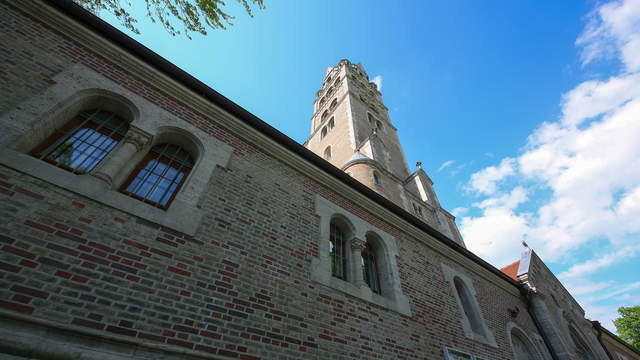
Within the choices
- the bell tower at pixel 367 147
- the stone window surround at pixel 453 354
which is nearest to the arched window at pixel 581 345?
the bell tower at pixel 367 147

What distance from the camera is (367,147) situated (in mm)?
18250

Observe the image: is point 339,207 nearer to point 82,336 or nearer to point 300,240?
point 300,240

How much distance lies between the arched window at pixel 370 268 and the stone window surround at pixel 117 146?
371cm

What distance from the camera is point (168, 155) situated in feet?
15.3

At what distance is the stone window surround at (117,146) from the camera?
10.6ft

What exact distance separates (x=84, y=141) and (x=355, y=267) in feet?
16.4

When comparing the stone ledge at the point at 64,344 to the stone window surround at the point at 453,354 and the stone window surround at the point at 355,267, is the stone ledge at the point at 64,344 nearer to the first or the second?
the stone window surround at the point at 355,267

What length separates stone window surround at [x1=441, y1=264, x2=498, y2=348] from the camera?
6.65 metres

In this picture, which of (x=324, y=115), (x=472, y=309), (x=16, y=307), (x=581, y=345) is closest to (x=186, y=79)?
(x=16, y=307)

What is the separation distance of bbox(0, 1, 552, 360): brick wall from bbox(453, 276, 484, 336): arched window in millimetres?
2032

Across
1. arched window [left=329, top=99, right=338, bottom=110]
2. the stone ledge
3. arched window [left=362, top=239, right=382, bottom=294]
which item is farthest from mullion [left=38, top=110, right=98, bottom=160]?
arched window [left=329, top=99, right=338, bottom=110]

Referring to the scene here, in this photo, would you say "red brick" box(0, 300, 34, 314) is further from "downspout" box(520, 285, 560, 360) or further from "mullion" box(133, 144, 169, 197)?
"downspout" box(520, 285, 560, 360)

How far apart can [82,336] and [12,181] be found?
1858mm

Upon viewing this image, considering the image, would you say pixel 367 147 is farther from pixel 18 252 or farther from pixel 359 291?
pixel 18 252
